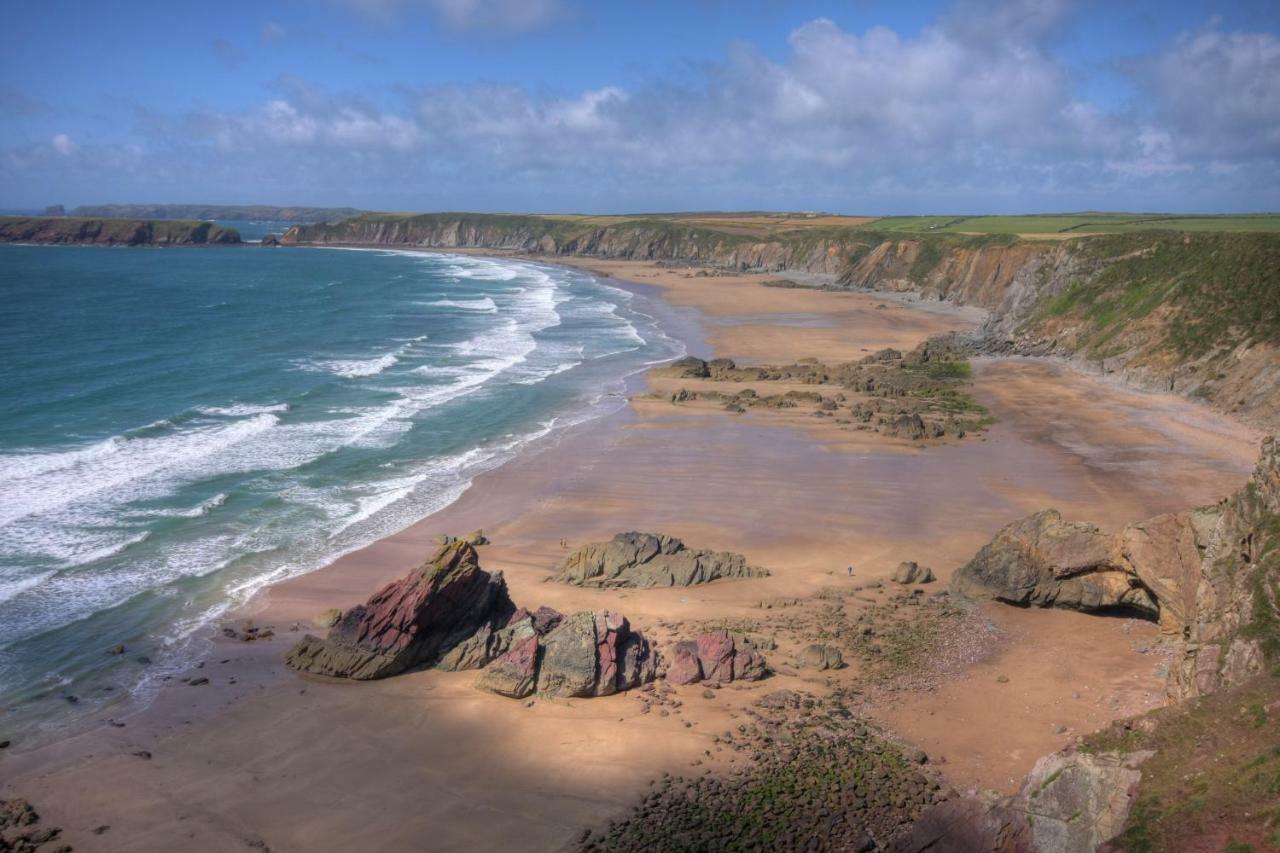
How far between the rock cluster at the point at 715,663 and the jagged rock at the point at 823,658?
977mm

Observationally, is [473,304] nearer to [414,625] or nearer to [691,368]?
[691,368]

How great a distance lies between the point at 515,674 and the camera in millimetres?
18703

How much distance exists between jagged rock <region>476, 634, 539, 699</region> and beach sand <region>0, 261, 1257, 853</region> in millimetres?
312

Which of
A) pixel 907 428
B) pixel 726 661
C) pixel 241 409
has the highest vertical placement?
pixel 907 428

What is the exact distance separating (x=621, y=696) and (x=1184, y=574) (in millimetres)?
11547

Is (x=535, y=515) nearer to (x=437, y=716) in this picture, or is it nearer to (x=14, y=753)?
(x=437, y=716)

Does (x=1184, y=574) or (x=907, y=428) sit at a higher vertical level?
(x=1184, y=574)

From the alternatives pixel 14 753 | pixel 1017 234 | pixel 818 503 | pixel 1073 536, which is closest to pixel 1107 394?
pixel 818 503

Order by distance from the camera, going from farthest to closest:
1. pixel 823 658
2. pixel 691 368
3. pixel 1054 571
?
1. pixel 691 368
2. pixel 1054 571
3. pixel 823 658

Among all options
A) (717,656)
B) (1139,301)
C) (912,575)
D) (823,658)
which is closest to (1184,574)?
(912,575)

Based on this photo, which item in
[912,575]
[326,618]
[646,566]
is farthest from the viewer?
[646,566]

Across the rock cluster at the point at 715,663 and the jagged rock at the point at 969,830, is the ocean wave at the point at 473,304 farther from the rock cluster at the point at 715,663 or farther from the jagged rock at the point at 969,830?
the jagged rock at the point at 969,830

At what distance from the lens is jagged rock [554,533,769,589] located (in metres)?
24.2

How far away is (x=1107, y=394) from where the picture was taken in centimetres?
4603
